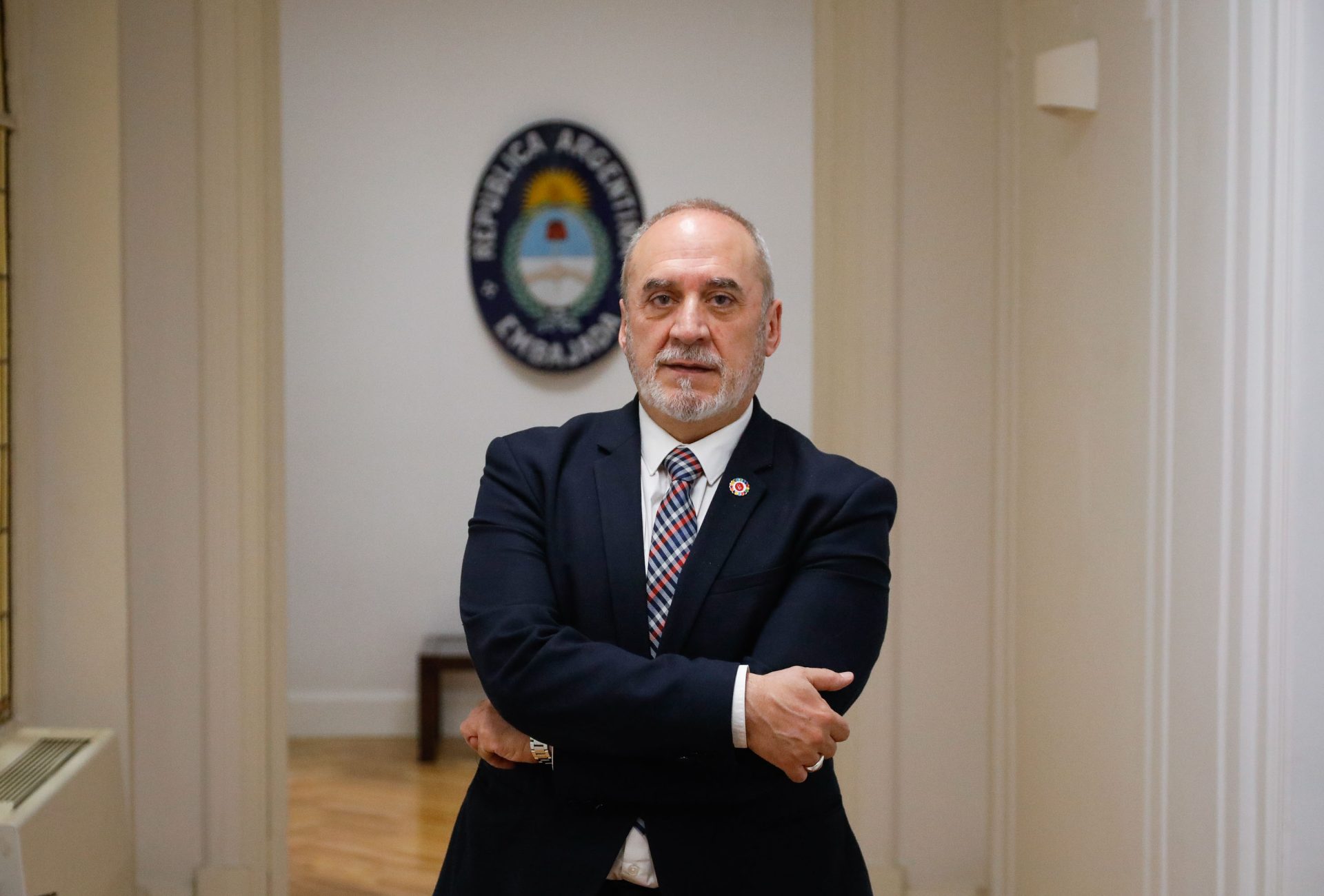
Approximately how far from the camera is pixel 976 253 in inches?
129

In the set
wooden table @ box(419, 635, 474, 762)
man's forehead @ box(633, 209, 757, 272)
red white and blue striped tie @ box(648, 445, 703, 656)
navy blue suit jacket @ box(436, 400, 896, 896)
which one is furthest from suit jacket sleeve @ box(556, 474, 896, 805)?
wooden table @ box(419, 635, 474, 762)

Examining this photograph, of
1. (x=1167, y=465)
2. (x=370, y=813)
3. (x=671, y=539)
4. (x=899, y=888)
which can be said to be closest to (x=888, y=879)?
(x=899, y=888)

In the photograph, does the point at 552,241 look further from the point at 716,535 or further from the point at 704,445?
the point at 716,535

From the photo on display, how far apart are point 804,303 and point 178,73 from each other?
2.85m

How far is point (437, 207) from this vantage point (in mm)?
5340

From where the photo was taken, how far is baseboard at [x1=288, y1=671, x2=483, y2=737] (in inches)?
218

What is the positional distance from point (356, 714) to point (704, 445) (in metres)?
4.23

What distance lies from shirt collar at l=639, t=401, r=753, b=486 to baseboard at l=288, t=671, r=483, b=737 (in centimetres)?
403

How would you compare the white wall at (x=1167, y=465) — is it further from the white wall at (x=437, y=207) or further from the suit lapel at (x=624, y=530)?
the white wall at (x=437, y=207)

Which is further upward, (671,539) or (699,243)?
(699,243)

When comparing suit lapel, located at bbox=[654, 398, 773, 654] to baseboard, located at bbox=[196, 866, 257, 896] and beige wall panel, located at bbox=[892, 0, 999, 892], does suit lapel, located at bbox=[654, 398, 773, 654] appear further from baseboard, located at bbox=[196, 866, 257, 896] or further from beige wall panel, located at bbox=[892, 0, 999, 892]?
baseboard, located at bbox=[196, 866, 257, 896]

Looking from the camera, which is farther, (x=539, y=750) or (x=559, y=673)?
(x=539, y=750)

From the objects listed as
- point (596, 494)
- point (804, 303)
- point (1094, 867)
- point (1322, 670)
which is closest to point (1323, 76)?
point (1322, 670)

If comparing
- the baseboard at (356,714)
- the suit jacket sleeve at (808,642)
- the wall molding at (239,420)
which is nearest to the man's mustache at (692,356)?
the suit jacket sleeve at (808,642)
